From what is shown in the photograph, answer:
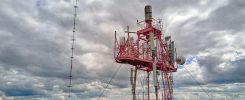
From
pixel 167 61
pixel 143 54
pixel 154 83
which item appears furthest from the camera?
pixel 167 61

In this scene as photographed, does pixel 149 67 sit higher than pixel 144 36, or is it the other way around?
pixel 144 36

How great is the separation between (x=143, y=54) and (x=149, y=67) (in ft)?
9.76

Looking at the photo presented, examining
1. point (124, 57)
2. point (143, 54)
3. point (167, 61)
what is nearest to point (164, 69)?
point (167, 61)

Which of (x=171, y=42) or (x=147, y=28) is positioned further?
(x=171, y=42)

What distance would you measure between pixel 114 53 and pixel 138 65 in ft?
19.4

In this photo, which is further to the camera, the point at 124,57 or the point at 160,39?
the point at 160,39

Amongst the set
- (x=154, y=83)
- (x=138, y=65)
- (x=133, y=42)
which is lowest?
(x=154, y=83)

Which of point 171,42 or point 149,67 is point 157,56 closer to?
point 149,67

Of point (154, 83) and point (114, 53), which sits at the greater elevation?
point (114, 53)

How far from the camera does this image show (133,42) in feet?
180

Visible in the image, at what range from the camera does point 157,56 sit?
184 feet

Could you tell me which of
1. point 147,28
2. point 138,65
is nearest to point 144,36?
point 147,28

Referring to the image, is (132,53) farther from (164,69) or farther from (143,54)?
(164,69)

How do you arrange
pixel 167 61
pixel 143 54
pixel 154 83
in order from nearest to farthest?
pixel 154 83 → pixel 143 54 → pixel 167 61
